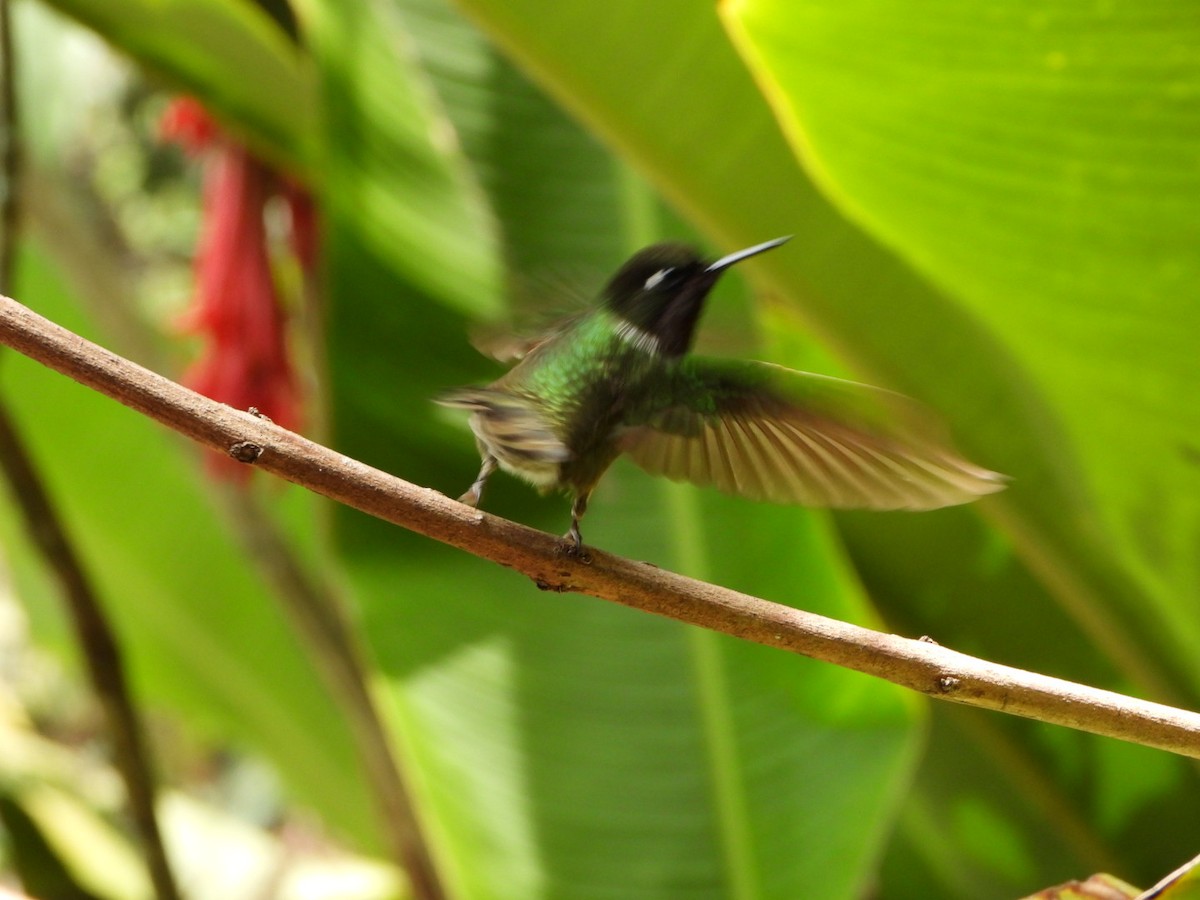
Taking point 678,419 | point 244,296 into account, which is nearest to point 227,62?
point 244,296

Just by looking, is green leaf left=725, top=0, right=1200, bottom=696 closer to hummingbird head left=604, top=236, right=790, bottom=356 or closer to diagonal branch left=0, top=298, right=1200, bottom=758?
hummingbird head left=604, top=236, right=790, bottom=356

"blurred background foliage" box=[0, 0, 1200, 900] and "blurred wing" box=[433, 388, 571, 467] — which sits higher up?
"blurred background foliage" box=[0, 0, 1200, 900]

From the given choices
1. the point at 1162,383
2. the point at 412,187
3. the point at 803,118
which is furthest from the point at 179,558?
the point at 1162,383

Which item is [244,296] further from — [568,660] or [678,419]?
[678,419]

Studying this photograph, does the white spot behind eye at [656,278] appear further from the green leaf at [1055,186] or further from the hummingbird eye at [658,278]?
the green leaf at [1055,186]

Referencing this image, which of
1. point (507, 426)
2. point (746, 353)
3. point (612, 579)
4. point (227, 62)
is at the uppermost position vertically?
point (227, 62)

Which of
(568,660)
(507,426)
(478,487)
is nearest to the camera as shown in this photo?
(507,426)

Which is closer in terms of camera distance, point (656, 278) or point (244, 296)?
point (656, 278)

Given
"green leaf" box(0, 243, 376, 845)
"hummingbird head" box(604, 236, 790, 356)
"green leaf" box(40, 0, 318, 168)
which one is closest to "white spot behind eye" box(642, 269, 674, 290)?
"hummingbird head" box(604, 236, 790, 356)

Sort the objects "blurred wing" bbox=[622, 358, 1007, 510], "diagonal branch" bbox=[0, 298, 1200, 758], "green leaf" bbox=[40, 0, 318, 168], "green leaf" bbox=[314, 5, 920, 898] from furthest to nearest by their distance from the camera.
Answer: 1. "green leaf" bbox=[40, 0, 318, 168]
2. "green leaf" bbox=[314, 5, 920, 898]
3. "blurred wing" bbox=[622, 358, 1007, 510]
4. "diagonal branch" bbox=[0, 298, 1200, 758]
